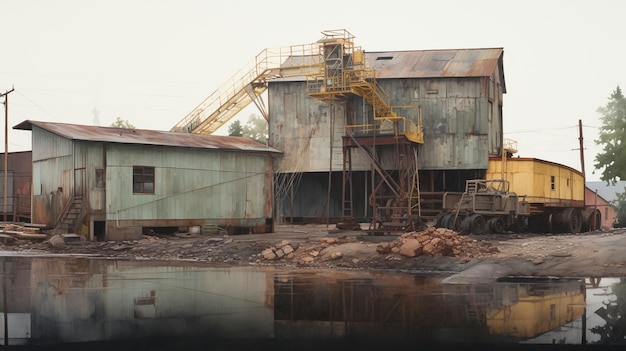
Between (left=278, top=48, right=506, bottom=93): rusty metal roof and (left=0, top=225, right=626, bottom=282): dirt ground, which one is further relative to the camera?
(left=278, top=48, right=506, bottom=93): rusty metal roof

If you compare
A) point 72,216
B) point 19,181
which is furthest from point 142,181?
point 19,181

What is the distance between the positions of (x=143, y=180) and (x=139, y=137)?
7.79 feet

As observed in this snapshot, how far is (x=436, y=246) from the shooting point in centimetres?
2080

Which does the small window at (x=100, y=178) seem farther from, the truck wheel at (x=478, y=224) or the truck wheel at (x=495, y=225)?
the truck wheel at (x=495, y=225)

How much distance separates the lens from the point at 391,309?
11727 millimetres

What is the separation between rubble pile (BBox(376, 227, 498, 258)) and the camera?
20.7 meters

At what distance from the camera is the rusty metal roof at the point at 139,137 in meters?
33.2

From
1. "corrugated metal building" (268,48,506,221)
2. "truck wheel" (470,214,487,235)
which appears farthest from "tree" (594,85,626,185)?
"truck wheel" (470,214,487,235)

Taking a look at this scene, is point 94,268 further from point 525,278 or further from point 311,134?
point 311,134

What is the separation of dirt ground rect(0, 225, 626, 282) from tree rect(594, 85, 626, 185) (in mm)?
38098

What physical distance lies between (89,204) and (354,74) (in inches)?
625

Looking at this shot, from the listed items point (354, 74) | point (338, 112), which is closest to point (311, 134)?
point (338, 112)

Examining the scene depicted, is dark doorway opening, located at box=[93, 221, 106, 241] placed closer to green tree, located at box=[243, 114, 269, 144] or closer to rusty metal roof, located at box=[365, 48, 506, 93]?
rusty metal roof, located at box=[365, 48, 506, 93]

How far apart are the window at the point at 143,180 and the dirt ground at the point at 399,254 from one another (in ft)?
13.6
